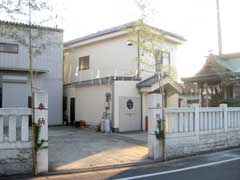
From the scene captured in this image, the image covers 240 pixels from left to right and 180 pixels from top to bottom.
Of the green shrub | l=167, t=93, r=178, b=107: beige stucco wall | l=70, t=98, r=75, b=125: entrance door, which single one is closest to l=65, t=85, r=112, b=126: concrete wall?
l=70, t=98, r=75, b=125: entrance door

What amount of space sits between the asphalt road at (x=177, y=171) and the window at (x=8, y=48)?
13044mm

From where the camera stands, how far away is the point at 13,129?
756 centimetres

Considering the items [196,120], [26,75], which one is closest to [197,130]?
[196,120]

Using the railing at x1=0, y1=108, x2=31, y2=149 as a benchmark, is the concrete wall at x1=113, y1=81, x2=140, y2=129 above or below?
above

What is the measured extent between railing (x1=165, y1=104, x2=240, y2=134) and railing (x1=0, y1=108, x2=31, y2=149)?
471 centimetres

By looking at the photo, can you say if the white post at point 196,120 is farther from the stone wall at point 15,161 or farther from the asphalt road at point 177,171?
the stone wall at point 15,161

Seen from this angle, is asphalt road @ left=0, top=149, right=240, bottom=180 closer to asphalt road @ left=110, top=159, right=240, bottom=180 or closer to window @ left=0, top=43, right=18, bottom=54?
asphalt road @ left=110, top=159, right=240, bottom=180

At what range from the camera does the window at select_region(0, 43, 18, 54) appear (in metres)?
18.3

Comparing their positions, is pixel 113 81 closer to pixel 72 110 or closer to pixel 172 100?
pixel 172 100

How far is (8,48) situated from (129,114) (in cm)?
871

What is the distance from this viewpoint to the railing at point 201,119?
10.3 m

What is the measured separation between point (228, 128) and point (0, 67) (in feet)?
44.1

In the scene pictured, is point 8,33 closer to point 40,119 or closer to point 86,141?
point 40,119

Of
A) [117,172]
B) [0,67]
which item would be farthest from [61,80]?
[117,172]
